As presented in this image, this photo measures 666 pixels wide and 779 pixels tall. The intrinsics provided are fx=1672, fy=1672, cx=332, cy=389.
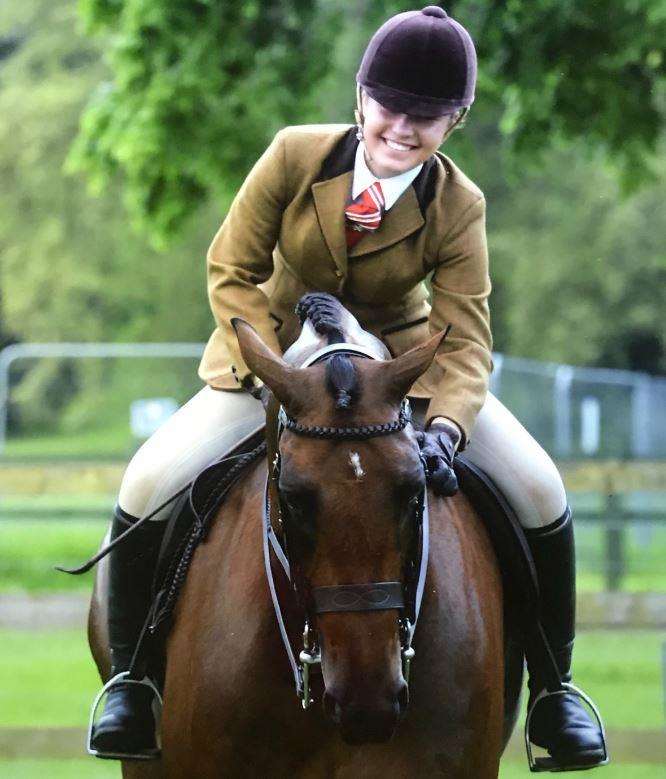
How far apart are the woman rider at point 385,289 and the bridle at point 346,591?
0.25 metres

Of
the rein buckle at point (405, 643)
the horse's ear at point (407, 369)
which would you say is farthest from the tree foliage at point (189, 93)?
the rein buckle at point (405, 643)

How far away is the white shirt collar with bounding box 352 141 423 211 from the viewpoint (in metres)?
4.88

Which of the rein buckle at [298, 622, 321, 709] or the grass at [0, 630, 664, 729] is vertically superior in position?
the rein buckle at [298, 622, 321, 709]

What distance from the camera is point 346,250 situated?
193 inches

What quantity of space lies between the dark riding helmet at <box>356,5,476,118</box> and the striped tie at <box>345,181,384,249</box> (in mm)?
313

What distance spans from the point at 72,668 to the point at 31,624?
12.6ft

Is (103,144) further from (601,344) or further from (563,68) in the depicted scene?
(601,344)

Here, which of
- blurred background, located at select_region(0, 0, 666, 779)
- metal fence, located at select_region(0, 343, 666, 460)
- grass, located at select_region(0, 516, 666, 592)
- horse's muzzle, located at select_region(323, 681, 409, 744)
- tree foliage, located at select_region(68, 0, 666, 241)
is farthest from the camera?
metal fence, located at select_region(0, 343, 666, 460)

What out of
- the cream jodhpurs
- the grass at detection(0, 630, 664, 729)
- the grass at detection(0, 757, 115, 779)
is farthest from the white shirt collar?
the grass at detection(0, 630, 664, 729)

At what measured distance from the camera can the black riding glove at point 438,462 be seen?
14.1ft

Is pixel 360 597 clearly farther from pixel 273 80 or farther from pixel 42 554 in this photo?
pixel 42 554

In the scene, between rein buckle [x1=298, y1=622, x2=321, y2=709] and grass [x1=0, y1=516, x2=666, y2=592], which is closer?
rein buckle [x1=298, y1=622, x2=321, y2=709]

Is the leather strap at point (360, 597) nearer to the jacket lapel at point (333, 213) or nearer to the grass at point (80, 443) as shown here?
the jacket lapel at point (333, 213)

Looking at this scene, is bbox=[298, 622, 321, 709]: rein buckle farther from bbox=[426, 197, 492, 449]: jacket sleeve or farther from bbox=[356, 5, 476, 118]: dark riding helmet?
bbox=[356, 5, 476, 118]: dark riding helmet
